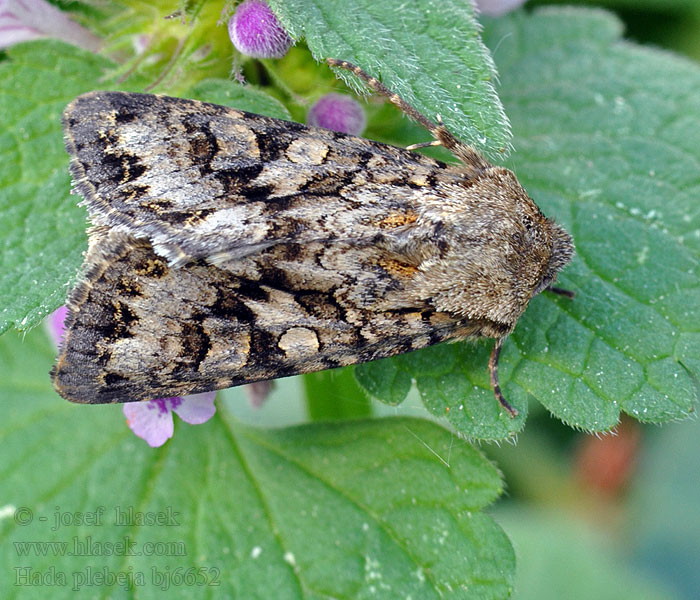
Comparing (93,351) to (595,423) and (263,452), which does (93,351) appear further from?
(595,423)

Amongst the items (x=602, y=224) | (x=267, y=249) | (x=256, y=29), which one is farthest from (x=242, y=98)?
(x=602, y=224)

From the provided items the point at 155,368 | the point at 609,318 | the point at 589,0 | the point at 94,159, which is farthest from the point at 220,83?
the point at 589,0

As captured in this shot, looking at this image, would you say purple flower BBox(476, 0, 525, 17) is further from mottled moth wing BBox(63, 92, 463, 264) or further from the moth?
mottled moth wing BBox(63, 92, 463, 264)

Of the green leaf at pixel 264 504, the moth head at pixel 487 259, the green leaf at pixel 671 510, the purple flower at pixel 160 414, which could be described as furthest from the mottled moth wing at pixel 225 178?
the green leaf at pixel 671 510

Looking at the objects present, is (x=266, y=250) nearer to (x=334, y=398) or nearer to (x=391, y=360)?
(x=391, y=360)

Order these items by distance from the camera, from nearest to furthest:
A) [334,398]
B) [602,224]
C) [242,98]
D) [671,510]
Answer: [242,98] < [602,224] < [334,398] < [671,510]

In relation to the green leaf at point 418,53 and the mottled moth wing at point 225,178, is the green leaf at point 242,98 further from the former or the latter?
the green leaf at point 418,53
